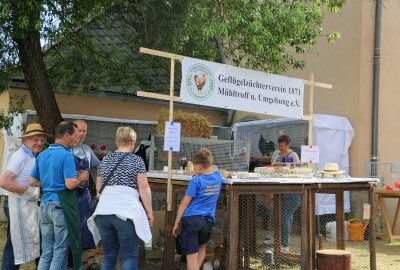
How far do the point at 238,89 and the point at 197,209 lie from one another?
6.03 feet

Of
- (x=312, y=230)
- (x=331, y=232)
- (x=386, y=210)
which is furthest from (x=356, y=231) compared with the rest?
(x=312, y=230)

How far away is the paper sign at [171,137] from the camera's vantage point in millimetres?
5707

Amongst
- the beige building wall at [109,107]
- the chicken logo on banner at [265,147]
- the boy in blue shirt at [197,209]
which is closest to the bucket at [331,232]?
the chicken logo on banner at [265,147]

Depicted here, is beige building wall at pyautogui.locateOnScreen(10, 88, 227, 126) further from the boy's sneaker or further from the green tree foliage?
the boy's sneaker

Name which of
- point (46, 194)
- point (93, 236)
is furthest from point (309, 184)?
point (46, 194)

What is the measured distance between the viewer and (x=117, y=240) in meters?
4.68

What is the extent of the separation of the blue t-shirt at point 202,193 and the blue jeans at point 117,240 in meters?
0.80

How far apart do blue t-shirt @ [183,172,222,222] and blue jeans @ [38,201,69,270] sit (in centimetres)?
119

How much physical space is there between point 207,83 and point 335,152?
5.26m

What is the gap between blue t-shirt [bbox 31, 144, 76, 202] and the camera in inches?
194

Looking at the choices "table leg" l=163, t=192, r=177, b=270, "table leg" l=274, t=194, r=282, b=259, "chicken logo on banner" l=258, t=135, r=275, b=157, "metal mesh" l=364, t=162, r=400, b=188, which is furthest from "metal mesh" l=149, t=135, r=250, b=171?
"metal mesh" l=364, t=162, r=400, b=188

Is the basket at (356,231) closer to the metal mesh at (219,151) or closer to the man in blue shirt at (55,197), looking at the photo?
the metal mesh at (219,151)

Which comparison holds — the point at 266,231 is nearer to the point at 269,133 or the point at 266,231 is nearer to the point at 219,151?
the point at 219,151

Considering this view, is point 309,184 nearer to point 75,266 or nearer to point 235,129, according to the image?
point 75,266
